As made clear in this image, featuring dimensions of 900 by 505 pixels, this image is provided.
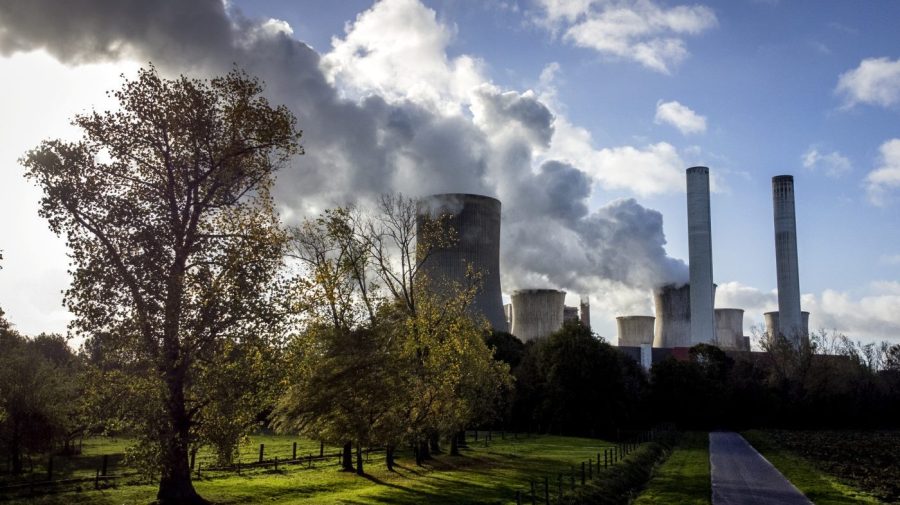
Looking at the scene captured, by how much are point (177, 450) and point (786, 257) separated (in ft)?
264

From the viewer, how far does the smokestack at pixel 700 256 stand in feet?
258

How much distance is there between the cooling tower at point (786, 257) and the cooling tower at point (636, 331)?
15.2 metres

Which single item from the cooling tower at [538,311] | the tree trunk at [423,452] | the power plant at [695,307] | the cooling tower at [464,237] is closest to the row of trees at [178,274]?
the tree trunk at [423,452]

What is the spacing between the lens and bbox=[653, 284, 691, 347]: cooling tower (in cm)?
8075

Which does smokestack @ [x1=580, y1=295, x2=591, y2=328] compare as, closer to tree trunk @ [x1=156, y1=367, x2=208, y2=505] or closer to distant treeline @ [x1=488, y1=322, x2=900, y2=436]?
distant treeline @ [x1=488, y1=322, x2=900, y2=436]

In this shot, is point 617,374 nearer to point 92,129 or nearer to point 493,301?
point 493,301

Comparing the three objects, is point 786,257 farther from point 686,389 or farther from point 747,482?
point 747,482

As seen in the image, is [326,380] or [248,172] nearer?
[248,172]

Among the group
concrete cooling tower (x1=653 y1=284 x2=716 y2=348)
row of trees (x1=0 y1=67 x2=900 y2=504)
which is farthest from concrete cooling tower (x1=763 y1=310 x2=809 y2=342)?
row of trees (x1=0 y1=67 x2=900 y2=504)

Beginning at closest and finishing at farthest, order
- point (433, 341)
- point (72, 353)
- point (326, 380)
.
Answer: point (326, 380) < point (433, 341) < point (72, 353)

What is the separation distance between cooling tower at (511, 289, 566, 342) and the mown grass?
3645 cm

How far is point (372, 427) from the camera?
2388 centimetres

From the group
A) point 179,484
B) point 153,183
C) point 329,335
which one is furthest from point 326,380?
point 153,183

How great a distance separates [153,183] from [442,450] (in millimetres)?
23013
